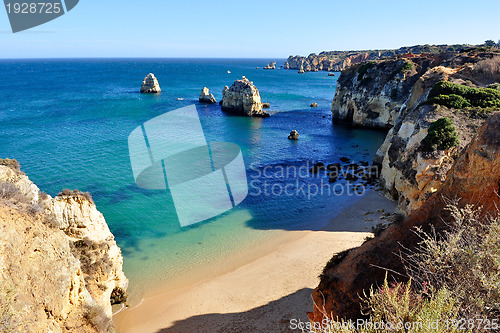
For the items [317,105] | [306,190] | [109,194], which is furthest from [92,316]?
[317,105]

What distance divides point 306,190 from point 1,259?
23.5 metres

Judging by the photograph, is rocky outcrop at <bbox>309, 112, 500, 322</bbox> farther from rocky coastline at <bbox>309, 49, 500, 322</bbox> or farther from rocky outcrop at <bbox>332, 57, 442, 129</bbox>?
rocky outcrop at <bbox>332, 57, 442, 129</bbox>

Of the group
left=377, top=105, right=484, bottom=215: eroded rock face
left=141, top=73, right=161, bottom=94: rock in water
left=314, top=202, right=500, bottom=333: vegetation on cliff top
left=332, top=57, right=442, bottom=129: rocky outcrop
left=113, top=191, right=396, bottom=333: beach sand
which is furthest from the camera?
left=141, top=73, right=161, bottom=94: rock in water

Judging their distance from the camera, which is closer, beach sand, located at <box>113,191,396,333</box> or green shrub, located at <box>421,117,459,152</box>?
beach sand, located at <box>113,191,396,333</box>

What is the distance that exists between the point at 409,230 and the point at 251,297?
884cm

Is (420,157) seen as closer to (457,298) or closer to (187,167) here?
(457,298)

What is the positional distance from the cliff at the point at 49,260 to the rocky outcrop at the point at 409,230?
771cm

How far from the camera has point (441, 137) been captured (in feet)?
55.0

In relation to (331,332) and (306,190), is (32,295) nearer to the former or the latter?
(331,332)

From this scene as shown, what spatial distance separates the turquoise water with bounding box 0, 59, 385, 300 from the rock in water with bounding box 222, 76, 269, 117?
10.1 ft

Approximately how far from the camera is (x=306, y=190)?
93.6 feet

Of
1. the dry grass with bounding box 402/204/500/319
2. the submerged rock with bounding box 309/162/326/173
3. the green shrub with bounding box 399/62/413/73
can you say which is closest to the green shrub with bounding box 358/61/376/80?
the green shrub with bounding box 399/62/413/73

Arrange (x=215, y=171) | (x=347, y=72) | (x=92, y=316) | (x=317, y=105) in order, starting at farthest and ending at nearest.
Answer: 1. (x=317, y=105)
2. (x=347, y=72)
3. (x=215, y=171)
4. (x=92, y=316)

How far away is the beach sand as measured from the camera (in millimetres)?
14102
